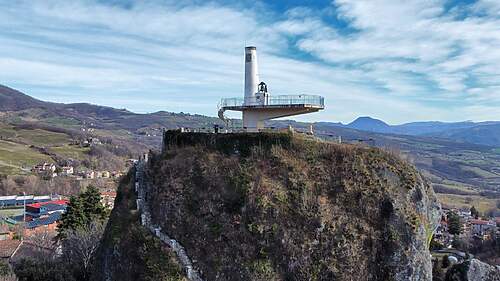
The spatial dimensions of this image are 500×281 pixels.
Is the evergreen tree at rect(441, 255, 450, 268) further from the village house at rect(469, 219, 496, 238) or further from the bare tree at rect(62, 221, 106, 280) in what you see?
the village house at rect(469, 219, 496, 238)

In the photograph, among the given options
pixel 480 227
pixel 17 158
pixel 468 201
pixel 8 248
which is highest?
pixel 17 158

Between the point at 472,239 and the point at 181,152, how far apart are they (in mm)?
56796

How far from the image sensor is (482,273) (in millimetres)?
33562

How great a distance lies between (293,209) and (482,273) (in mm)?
16780

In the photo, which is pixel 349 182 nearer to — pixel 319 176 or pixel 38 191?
pixel 319 176

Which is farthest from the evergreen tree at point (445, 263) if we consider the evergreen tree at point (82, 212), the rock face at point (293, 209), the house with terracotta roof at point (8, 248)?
the house with terracotta roof at point (8, 248)

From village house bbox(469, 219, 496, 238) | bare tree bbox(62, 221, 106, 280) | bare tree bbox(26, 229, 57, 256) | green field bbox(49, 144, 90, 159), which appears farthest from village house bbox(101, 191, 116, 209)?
village house bbox(469, 219, 496, 238)

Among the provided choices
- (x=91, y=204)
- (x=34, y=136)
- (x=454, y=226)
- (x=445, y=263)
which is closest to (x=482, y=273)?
(x=445, y=263)

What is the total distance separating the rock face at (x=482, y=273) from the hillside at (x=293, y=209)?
20.1ft

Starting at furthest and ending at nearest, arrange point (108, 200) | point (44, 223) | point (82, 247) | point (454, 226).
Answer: point (108, 200) < point (44, 223) < point (454, 226) < point (82, 247)

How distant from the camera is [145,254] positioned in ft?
83.9

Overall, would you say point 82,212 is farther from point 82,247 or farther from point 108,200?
point 108,200

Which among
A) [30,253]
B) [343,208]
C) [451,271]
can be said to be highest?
[343,208]

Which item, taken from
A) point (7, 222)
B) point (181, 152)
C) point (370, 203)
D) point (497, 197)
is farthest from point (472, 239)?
point (497, 197)
